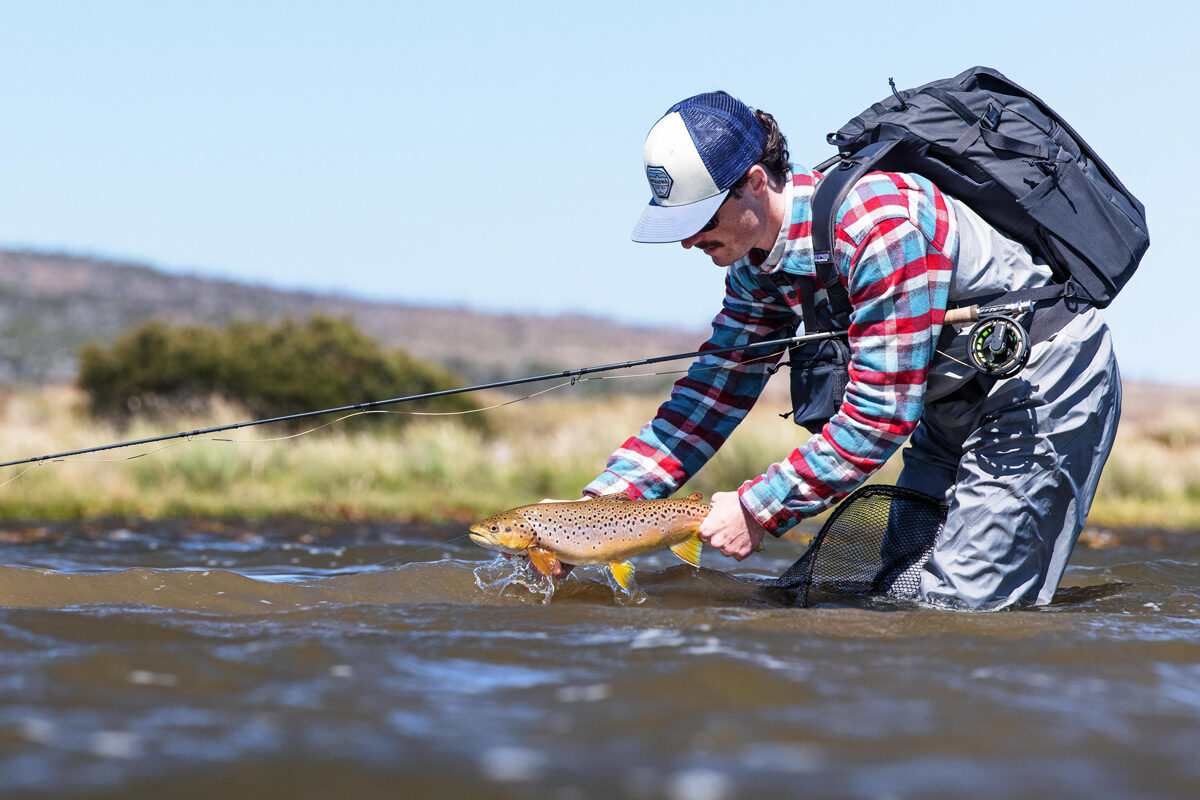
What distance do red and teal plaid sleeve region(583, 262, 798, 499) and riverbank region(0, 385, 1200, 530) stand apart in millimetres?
5779

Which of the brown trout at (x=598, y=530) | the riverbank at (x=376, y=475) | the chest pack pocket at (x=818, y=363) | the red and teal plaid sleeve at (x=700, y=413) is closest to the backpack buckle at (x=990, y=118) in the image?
the chest pack pocket at (x=818, y=363)

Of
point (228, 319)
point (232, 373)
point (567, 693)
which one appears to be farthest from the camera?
point (228, 319)

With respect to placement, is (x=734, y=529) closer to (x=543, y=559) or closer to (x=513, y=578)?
(x=543, y=559)

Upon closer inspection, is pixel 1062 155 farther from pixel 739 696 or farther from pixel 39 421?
pixel 39 421

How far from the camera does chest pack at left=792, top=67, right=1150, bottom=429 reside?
443cm

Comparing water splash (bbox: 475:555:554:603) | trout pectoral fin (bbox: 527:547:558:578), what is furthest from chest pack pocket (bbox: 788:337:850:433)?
water splash (bbox: 475:555:554:603)

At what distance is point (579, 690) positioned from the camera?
357 cm

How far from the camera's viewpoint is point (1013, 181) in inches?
175

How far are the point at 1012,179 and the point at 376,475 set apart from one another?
10.4 meters

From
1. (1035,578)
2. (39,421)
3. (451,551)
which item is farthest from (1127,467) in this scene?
(39,421)

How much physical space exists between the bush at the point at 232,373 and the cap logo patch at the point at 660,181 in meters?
14.9

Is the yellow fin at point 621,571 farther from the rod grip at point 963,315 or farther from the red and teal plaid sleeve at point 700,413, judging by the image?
the rod grip at point 963,315

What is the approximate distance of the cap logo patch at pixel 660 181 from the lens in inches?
176

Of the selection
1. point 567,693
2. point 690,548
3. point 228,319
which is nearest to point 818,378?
point 690,548
